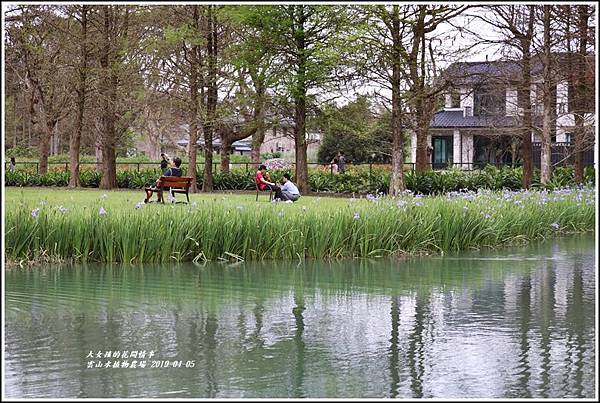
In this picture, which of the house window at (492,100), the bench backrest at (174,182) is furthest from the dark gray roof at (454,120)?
the bench backrest at (174,182)

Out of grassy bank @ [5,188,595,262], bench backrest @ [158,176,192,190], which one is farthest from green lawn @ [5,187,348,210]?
grassy bank @ [5,188,595,262]

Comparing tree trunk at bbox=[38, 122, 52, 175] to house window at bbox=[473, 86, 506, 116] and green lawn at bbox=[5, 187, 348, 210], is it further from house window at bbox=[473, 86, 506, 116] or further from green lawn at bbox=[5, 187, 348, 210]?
house window at bbox=[473, 86, 506, 116]

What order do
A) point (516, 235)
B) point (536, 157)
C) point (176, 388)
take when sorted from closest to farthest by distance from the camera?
point (176, 388) → point (516, 235) → point (536, 157)

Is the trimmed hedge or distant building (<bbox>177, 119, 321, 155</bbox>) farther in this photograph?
distant building (<bbox>177, 119, 321, 155</bbox>)

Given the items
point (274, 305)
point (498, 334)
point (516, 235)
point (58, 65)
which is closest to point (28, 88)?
point (58, 65)

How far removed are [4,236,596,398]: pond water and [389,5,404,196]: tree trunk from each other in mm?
12890

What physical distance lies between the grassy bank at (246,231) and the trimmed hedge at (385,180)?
35.4 feet

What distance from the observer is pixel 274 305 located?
10.2m

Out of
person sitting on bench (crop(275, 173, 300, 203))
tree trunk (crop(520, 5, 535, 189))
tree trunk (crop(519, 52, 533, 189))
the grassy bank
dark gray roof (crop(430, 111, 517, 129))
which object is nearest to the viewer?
the grassy bank

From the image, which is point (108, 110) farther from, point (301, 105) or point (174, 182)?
point (174, 182)

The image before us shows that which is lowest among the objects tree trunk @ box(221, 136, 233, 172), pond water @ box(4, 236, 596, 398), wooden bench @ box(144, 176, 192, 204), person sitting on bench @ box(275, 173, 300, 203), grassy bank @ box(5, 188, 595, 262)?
pond water @ box(4, 236, 596, 398)

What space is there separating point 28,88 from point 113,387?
97.3 ft

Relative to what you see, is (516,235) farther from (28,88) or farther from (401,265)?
(28,88)

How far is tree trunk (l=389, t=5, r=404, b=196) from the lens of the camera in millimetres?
25391
